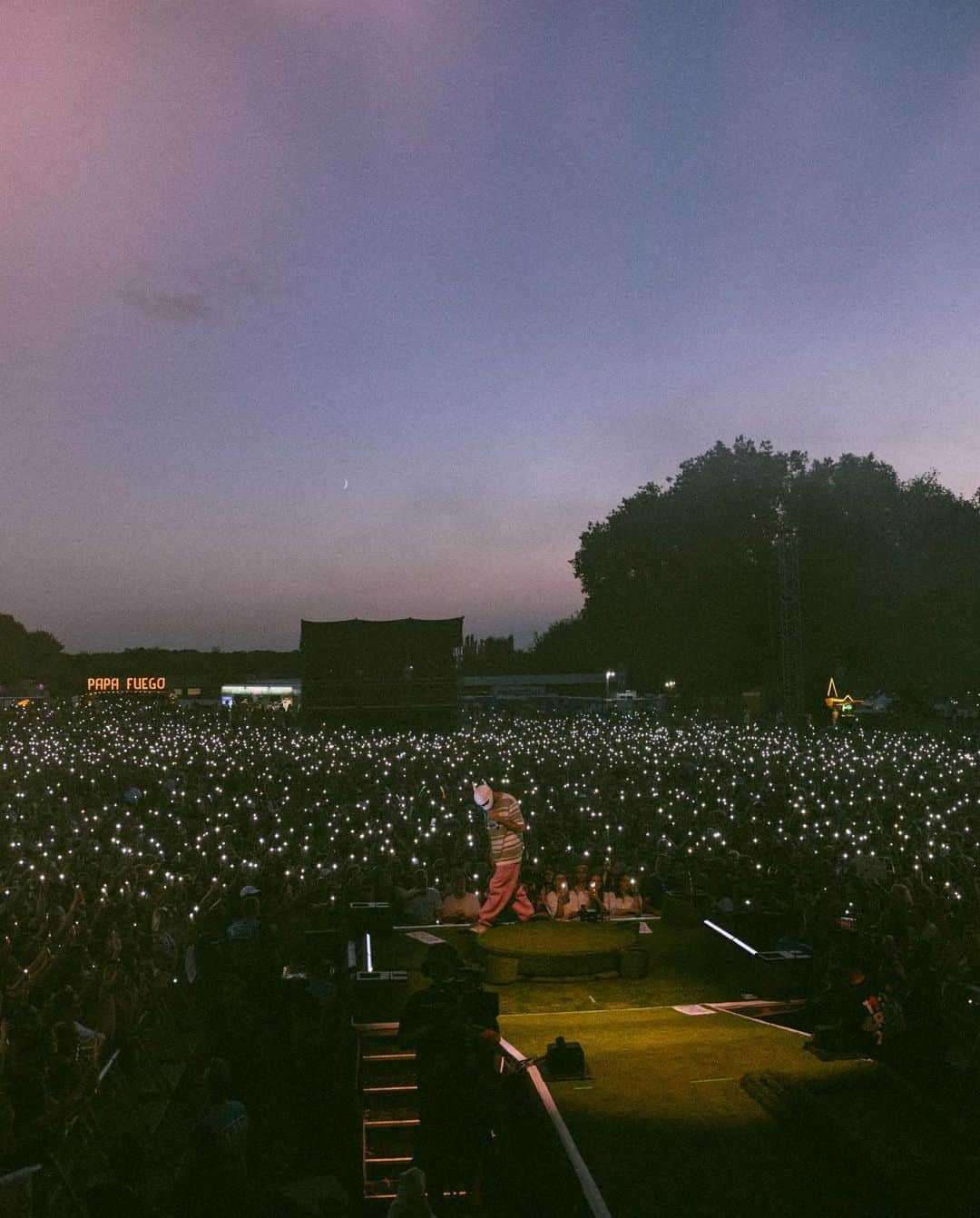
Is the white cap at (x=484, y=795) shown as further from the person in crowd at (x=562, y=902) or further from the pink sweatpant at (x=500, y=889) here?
the person in crowd at (x=562, y=902)

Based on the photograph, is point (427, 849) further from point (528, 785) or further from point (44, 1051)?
point (44, 1051)

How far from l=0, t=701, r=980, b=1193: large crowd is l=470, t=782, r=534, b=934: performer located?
142 centimetres

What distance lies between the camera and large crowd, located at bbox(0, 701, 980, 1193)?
8.56 m

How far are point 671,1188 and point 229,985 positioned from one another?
459 centimetres

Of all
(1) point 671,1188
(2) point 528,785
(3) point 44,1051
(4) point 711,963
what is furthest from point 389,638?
(1) point 671,1188

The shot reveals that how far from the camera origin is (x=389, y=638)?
31734 millimetres

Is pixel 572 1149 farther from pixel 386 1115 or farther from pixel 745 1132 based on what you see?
pixel 386 1115

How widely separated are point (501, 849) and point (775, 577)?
3087cm

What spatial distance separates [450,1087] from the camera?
18.7 ft

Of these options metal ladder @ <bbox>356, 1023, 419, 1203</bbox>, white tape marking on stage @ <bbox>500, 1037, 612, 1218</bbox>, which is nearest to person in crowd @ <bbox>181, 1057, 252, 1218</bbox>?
metal ladder @ <bbox>356, 1023, 419, 1203</bbox>

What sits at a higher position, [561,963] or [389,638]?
[389,638]

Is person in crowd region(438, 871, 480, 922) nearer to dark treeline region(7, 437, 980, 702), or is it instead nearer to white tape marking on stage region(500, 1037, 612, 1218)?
white tape marking on stage region(500, 1037, 612, 1218)

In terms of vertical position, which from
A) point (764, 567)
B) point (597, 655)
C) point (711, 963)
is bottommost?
point (711, 963)

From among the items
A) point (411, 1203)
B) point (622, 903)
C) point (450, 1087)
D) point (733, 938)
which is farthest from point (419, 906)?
point (411, 1203)
